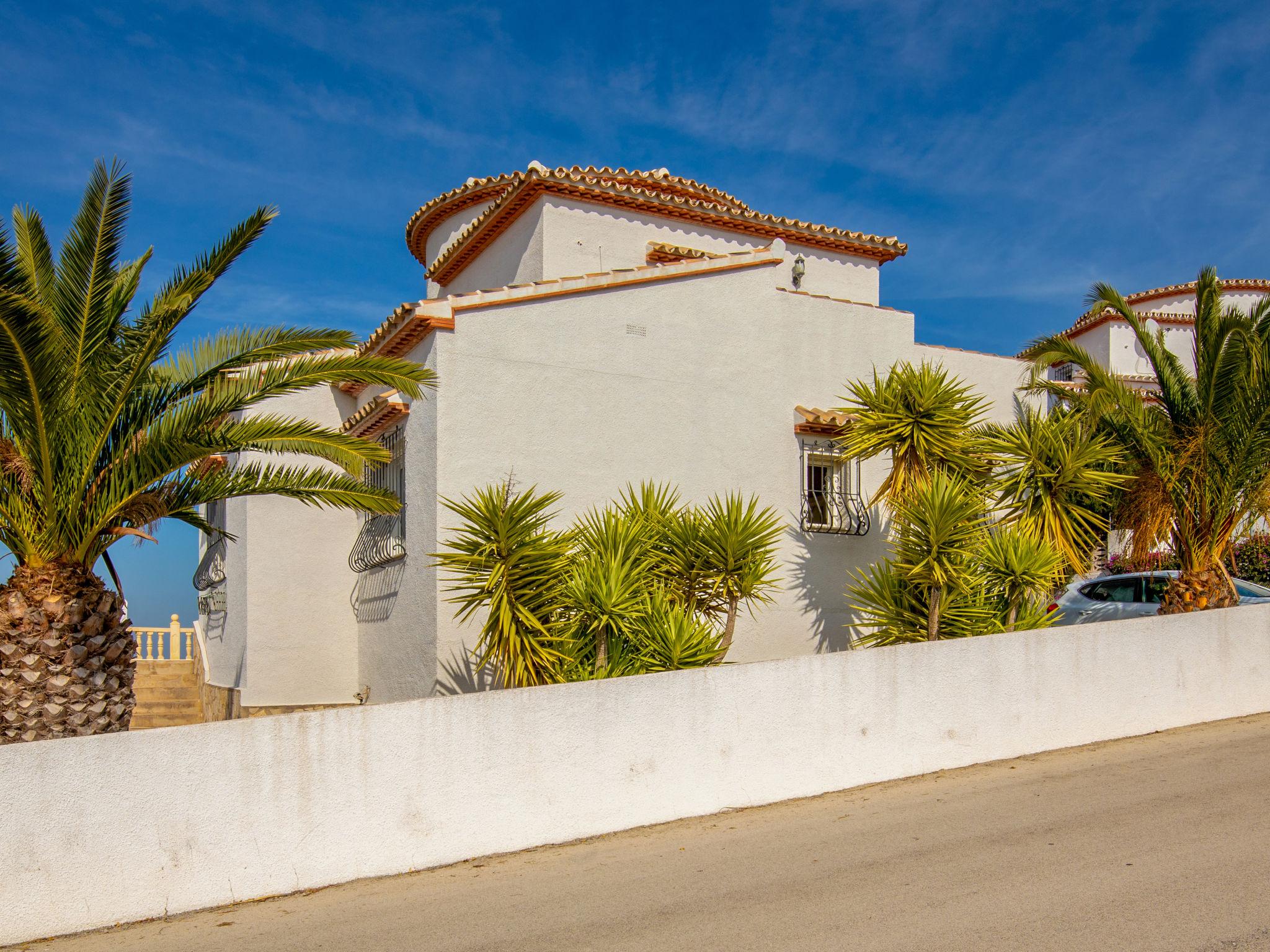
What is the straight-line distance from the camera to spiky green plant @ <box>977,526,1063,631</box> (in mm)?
11156

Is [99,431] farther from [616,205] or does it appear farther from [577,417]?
[616,205]

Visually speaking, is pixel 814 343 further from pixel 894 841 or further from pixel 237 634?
pixel 237 634

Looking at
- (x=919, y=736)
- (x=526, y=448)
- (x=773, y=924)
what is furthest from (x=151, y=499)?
A: (x=919, y=736)

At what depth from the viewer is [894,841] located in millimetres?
7645

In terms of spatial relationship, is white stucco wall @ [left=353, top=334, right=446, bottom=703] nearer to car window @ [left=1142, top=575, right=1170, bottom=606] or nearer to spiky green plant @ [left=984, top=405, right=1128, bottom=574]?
spiky green plant @ [left=984, top=405, right=1128, bottom=574]

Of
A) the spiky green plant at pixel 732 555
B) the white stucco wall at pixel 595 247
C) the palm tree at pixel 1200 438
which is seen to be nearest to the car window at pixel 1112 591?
the palm tree at pixel 1200 438

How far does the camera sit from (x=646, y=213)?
15.5m

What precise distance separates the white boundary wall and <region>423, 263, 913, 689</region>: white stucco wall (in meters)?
2.92

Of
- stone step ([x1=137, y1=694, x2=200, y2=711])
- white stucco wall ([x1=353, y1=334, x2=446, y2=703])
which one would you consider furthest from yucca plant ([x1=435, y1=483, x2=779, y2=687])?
stone step ([x1=137, y1=694, x2=200, y2=711])

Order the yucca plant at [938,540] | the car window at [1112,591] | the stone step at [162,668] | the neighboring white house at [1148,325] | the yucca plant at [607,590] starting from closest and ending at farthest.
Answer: the yucca plant at [607,590]
the yucca plant at [938,540]
the car window at [1112,591]
the stone step at [162,668]
the neighboring white house at [1148,325]

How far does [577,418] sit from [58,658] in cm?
559

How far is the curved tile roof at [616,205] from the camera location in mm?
14672

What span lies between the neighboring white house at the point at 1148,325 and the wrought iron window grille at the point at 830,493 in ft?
48.8

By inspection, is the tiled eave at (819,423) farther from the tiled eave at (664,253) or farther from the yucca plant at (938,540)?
the tiled eave at (664,253)
